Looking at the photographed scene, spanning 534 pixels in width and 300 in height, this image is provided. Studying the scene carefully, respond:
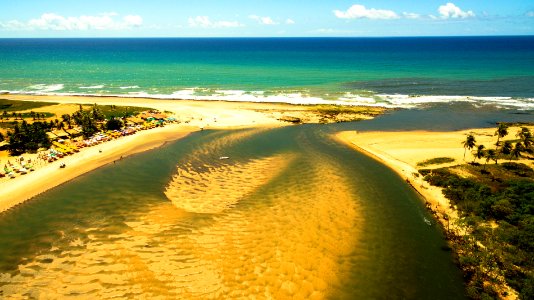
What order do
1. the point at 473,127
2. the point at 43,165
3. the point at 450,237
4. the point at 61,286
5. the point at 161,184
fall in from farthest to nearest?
1. the point at 473,127
2. the point at 43,165
3. the point at 161,184
4. the point at 450,237
5. the point at 61,286

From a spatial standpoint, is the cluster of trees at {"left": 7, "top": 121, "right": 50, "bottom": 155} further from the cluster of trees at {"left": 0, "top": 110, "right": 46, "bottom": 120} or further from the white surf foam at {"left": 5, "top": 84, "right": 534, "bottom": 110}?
the white surf foam at {"left": 5, "top": 84, "right": 534, "bottom": 110}

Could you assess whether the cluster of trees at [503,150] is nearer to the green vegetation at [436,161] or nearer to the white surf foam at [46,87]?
the green vegetation at [436,161]

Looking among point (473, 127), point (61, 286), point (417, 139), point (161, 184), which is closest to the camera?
point (61, 286)

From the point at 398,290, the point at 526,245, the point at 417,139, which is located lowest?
the point at 398,290

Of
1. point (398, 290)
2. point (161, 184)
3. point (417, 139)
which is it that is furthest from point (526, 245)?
point (161, 184)

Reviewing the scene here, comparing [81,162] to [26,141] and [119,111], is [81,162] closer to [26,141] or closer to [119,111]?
[26,141]

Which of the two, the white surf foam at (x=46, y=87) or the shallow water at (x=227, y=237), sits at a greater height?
the white surf foam at (x=46, y=87)

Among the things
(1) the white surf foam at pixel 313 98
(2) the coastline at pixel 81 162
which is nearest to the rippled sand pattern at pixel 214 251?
(2) the coastline at pixel 81 162

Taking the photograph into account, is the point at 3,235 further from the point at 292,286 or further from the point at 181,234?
the point at 292,286

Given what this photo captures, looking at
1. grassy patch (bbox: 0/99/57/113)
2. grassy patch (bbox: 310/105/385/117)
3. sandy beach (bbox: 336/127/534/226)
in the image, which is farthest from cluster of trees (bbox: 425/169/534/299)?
grassy patch (bbox: 0/99/57/113)
